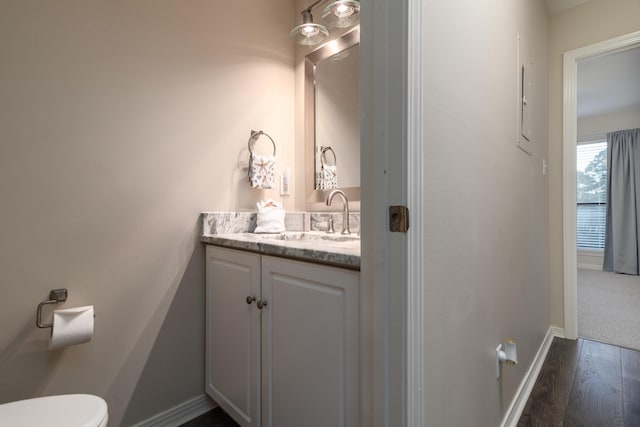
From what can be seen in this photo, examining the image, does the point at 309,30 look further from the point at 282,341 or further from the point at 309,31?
the point at 282,341

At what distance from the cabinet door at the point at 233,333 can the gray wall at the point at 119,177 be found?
11 cm

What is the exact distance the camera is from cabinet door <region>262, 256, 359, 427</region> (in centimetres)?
81

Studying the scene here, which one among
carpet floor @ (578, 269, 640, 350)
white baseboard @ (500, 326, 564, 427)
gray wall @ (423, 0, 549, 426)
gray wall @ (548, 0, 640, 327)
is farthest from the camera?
carpet floor @ (578, 269, 640, 350)

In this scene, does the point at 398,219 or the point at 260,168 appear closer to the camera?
the point at 398,219

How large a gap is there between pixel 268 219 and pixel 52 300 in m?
0.95

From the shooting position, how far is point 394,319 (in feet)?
2.20

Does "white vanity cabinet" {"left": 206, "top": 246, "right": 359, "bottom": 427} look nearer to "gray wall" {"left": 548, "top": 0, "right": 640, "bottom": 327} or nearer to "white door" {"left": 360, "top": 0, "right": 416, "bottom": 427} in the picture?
"white door" {"left": 360, "top": 0, "right": 416, "bottom": 427}

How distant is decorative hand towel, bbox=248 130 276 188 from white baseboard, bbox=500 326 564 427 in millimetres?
1568

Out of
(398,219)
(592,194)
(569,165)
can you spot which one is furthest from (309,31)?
(592,194)

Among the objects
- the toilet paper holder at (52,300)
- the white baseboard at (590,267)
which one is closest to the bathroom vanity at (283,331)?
the toilet paper holder at (52,300)

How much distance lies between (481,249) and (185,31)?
64.4 inches

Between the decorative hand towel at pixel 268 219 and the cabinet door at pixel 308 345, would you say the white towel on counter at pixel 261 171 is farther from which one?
the cabinet door at pixel 308 345

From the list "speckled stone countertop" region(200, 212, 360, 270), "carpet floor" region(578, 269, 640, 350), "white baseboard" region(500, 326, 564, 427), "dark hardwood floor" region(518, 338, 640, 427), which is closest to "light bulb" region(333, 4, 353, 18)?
"speckled stone countertop" region(200, 212, 360, 270)

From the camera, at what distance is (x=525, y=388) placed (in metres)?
1.52
